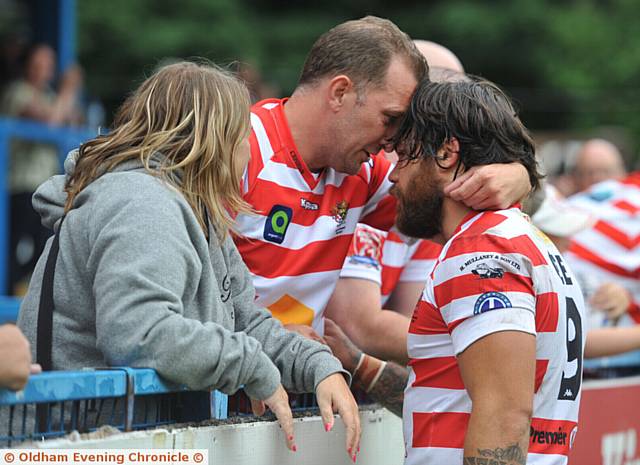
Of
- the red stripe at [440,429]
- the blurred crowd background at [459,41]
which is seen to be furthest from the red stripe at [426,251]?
the blurred crowd background at [459,41]

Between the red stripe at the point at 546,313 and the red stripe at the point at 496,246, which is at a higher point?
the red stripe at the point at 496,246

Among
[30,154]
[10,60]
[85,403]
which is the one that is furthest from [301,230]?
[10,60]

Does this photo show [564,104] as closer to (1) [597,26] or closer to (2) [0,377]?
(1) [597,26]

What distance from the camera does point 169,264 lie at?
2168mm

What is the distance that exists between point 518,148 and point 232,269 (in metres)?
0.81

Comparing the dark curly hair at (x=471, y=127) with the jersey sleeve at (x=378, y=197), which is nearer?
the dark curly hair at (x=471, y=127)

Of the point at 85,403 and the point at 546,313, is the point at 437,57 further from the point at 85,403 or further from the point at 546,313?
the point at 85,403

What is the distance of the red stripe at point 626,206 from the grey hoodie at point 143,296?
3722 millimetres

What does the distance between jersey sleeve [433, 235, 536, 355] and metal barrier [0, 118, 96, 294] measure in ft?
20.5

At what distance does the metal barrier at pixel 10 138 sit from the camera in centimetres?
839

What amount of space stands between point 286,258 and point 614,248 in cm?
297

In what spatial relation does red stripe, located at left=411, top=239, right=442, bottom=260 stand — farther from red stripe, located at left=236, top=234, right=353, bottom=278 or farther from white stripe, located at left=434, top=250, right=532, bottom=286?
white stripe, located at left=434, top=250, right=532, bottom=286

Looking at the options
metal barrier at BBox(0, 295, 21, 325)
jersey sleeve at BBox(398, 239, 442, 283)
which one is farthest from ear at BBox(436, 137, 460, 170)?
metal barrier at BBox(0, 295, 21, 325)

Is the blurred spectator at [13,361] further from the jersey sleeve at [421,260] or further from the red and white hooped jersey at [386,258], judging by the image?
the jersey sleeve at [421,260]
